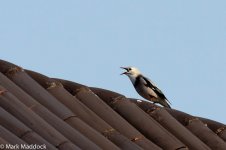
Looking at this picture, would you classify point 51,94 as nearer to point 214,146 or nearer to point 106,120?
point 106,120

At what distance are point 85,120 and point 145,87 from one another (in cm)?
708

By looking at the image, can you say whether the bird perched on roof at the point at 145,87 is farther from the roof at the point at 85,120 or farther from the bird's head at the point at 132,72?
the roof at the point at 85,120

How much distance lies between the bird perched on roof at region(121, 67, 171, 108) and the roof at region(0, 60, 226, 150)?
177 inches

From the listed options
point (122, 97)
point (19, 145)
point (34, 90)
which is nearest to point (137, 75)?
point (122, 97)

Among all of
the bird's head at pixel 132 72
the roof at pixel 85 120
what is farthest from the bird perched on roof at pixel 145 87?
the roof at pixel 85 120

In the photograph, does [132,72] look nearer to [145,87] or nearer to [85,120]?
[145,87]

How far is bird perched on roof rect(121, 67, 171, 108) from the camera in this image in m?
19.1

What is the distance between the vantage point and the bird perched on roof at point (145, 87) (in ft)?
62.8

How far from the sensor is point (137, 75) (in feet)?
64.7

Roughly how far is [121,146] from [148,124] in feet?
4.32

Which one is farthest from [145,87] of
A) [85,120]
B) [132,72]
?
[85,120]

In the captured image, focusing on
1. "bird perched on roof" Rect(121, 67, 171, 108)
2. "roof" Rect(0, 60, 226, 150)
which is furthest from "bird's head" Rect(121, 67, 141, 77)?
"roof" Rect(0, 60, 226, 150)

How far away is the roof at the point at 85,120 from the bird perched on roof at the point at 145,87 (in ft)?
14.7

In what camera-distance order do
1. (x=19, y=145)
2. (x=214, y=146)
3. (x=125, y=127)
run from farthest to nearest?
(x=214, y=146), (x=125, y=127), (x=19, y=145)
